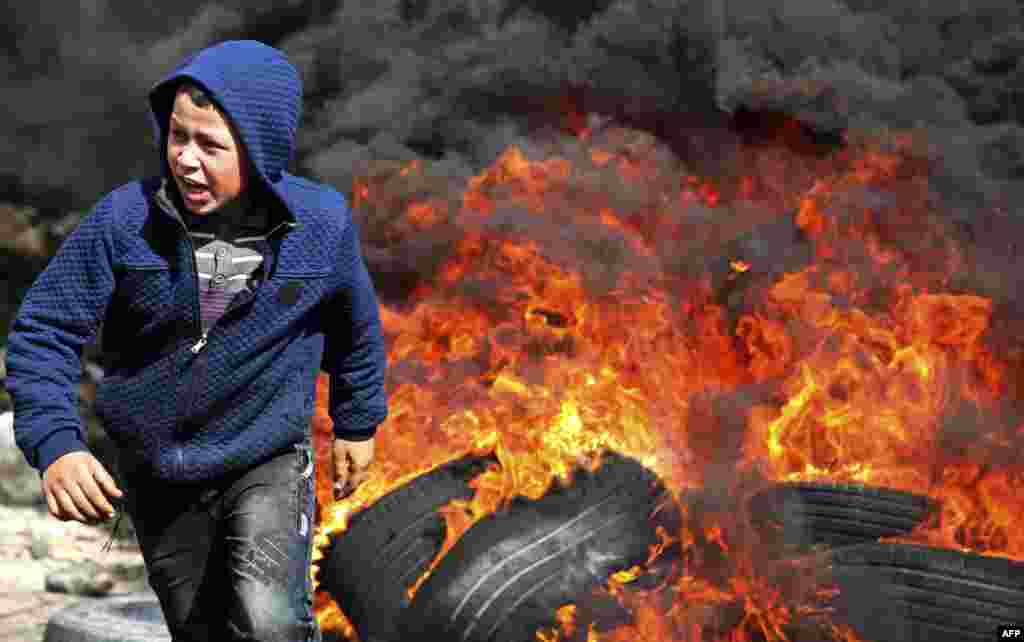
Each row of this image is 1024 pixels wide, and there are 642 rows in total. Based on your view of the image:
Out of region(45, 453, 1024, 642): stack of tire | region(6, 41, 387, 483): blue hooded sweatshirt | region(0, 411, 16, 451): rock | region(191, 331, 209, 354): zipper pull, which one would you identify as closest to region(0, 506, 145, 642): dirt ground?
region(0, 411, 16, 451): rock

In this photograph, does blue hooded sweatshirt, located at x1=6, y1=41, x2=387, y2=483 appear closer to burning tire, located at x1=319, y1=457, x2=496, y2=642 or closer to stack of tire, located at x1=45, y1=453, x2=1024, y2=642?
stack of tire, located at x1=45, y1=453, x2=1024, y2=642

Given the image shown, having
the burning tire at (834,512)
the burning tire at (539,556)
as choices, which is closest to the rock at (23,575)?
the burning tire at (539,556)

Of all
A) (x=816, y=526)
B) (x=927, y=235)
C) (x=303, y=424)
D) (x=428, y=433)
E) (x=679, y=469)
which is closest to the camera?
(x=303, y=424)

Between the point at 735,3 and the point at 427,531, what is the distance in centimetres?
524

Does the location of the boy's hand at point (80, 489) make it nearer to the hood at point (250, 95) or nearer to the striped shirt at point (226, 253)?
the striped shirt at point (226, 253)

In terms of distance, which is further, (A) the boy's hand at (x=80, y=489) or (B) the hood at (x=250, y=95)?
(B) the hood at (x=250, y=95)

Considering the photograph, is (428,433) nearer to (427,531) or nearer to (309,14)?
(427,531)

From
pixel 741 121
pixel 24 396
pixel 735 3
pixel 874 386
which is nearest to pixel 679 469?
pixel 874 386

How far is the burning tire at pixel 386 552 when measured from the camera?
481 cm

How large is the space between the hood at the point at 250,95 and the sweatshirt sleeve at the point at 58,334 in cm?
28

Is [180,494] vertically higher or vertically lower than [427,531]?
higher

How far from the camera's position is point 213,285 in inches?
115

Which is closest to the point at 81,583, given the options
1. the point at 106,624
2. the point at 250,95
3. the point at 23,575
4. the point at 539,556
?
the point at 23,575

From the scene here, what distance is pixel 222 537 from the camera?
3016 mm
